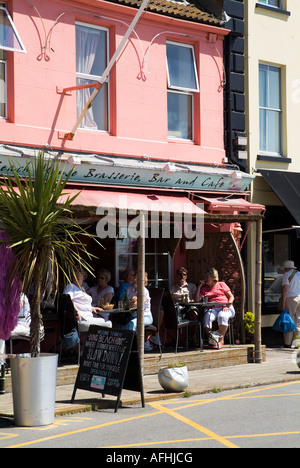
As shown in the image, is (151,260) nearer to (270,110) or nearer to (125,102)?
(125,102)

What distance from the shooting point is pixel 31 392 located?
9.12 m

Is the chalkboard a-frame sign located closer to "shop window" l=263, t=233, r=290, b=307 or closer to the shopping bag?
the shopping bag

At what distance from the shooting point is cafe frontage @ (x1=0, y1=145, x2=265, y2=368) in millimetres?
13773

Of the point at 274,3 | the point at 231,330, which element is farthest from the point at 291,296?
the point at 274,3

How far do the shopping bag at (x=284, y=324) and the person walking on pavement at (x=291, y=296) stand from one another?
30 cm

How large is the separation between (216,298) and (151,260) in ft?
6.01

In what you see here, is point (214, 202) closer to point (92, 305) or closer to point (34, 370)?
point (92, 305)

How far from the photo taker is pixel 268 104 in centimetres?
1766

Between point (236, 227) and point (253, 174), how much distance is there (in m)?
1.38

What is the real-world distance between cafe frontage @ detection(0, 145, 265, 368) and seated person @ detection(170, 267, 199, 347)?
1.28 feet

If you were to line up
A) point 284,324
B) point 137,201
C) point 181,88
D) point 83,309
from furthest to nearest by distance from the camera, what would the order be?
point 284,324
point 181,88
point 137,201
point 83,309

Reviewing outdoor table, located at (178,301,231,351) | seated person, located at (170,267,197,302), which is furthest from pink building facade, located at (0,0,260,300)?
outdoor table, located at (178,301,231,351)

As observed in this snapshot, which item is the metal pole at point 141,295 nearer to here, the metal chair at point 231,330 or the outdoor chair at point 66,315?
the outdoor chair at point 66,315
